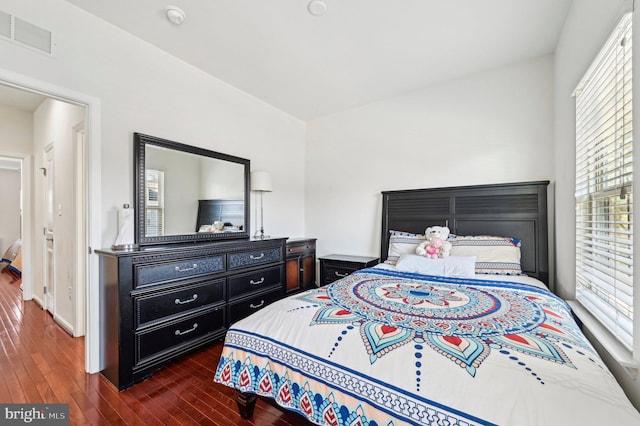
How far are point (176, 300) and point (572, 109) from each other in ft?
11.3

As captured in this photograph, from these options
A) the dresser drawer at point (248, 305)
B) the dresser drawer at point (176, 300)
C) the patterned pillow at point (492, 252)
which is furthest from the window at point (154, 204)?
the patterned pillow at point (492, 252)

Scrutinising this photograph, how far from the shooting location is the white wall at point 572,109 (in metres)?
1.14

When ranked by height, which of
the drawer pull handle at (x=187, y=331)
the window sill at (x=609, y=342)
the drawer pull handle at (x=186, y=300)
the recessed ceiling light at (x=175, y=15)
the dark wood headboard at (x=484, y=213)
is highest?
the recessed ceiling light at (x=175, y=15)

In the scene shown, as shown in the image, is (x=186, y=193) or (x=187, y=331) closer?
(x=187, y=331)

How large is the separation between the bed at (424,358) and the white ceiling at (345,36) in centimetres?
209

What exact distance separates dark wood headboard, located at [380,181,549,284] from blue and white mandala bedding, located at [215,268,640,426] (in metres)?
1.09

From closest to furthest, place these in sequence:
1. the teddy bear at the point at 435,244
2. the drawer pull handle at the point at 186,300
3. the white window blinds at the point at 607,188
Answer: the white window blinds at the point at 607,188
the drawer pull handle at the point at 186,300
the teddy bear at the point at 435,244

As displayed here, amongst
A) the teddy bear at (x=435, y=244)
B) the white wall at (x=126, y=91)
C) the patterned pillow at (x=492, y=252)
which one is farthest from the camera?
the teddy bear at (x=435, y=244)

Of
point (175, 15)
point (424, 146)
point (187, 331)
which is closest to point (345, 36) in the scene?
point (175, 15)

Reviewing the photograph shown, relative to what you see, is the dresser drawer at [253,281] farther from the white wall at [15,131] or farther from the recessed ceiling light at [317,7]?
the white wall at [15,131]

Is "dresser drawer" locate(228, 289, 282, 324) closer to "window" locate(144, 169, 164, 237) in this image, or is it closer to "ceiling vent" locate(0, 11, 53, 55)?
"window" locate(144, 169, 164, 237)

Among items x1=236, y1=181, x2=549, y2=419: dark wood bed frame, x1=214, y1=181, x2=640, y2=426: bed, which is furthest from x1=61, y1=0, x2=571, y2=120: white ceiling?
x1=214, y1=181, x2=640, y2=426: bed

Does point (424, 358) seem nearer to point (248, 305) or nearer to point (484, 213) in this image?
point (248, 305)

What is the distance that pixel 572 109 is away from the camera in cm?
209
